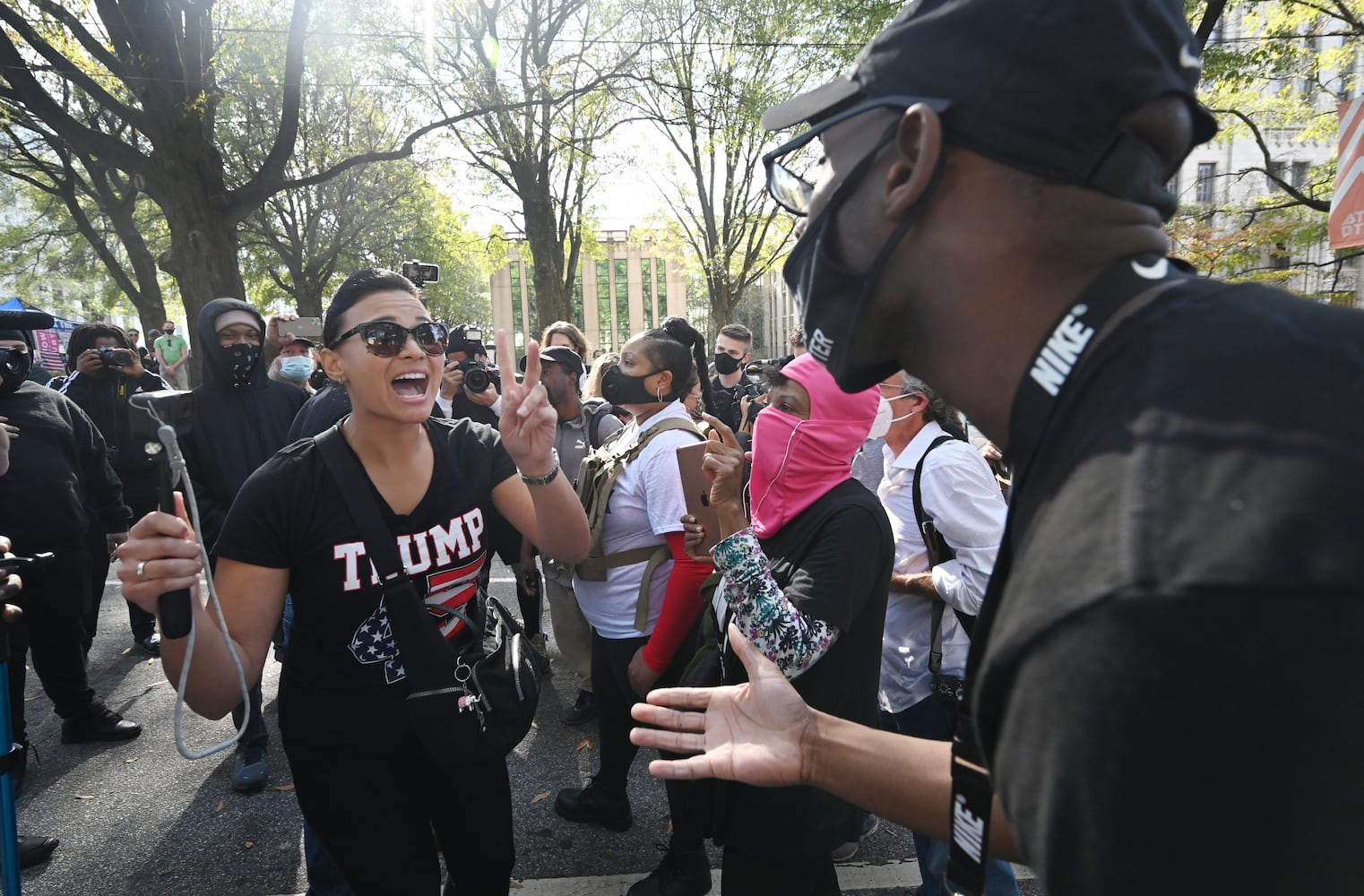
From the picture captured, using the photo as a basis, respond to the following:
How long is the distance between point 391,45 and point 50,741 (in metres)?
13.1

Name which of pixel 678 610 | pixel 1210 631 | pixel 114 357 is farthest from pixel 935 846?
pixel 114 357

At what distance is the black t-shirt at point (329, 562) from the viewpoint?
7.01ft

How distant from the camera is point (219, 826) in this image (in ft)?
12.1

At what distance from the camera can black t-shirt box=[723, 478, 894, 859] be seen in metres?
2.11

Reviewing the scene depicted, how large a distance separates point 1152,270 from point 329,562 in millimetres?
2154

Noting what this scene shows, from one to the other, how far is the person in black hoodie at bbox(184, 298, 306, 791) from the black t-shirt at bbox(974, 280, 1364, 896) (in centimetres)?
419

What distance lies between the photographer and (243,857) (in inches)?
136

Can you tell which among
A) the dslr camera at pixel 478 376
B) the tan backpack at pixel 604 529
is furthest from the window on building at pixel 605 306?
the tan backpack at pixel 604 529

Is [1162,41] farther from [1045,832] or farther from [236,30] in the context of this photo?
[236,30]

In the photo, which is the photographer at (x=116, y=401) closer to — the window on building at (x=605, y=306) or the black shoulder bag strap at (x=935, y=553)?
the black shoulder bag strap at (x=935, y=553)

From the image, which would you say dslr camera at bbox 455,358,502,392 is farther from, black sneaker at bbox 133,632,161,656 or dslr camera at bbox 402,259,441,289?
black sneaker at bbox 133,632,161,656

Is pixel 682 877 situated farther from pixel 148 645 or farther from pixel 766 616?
pixel 148 645

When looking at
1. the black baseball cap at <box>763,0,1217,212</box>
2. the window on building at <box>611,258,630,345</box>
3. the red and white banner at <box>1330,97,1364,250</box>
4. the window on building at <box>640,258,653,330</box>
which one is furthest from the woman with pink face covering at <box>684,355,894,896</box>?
the window on building at <box>611,258,630,345</box>

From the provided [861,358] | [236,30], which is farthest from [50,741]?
[236,30]
